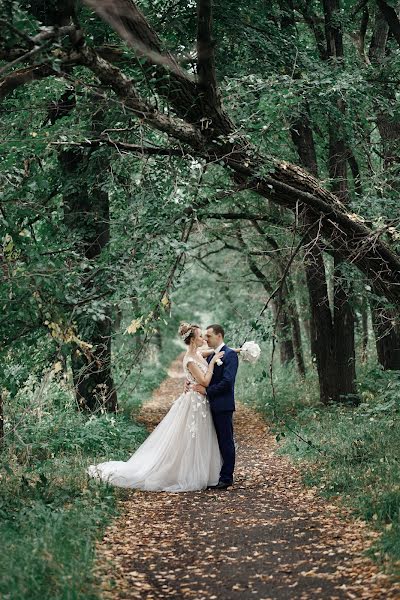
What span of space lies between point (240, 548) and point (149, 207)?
4.61 meters

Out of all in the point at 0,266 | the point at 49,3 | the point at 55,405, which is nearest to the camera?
the point at 0,266

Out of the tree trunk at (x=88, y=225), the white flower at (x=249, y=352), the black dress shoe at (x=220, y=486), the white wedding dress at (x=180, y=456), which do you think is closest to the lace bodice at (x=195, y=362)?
the white wedding dress at (x=180, y=456)

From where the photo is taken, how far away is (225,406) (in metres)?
10.6

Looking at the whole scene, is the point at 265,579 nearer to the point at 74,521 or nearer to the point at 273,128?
the point at 74,521

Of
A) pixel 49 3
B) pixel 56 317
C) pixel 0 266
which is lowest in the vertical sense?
pixel 56 317

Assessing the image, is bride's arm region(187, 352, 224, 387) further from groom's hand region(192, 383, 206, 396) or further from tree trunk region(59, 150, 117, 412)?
tree trunk region(59, 150, 117, 412)

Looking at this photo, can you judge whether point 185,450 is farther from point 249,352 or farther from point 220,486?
point 249,352

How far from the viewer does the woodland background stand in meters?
7.73

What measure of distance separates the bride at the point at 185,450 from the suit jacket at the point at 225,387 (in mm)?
132

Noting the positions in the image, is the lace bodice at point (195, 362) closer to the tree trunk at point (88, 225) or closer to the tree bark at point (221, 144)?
the tree trunk at point (88, 225)

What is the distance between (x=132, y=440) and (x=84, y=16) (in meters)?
6.91

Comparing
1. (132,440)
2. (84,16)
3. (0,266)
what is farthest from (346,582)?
(84,16)

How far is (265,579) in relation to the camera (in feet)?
20.8

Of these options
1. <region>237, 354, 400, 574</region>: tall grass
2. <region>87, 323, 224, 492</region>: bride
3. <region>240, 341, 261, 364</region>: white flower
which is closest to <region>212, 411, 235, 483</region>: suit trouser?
<region>87, 323, 224, 492</region>: bride
